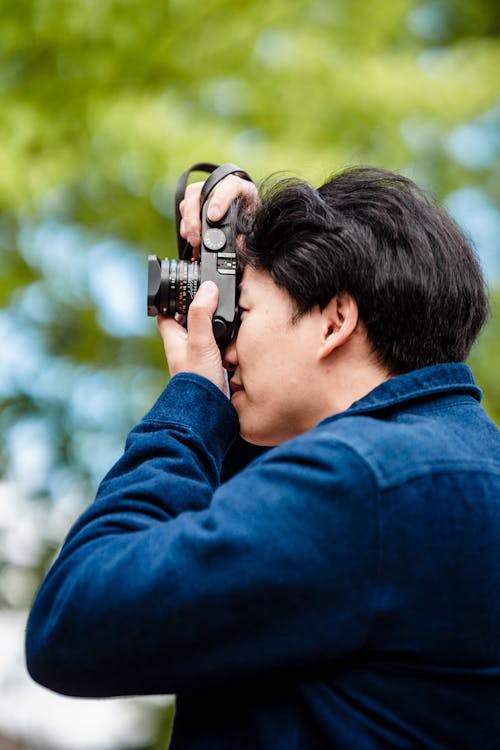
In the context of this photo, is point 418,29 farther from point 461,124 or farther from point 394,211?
point 394,211

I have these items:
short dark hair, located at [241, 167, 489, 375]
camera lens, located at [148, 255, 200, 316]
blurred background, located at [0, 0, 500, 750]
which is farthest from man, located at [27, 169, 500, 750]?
blurred background, located at [0, 0, 500, 750]

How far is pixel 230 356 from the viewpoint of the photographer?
1646 millimetres

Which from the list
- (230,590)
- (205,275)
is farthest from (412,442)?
(205,275)

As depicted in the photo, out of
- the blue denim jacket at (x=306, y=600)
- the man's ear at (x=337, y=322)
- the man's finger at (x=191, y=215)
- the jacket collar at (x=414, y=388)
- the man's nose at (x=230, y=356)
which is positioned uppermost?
the man's finger at (x=191, y=215)

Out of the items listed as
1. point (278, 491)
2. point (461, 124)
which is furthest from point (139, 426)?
point (461, 124)

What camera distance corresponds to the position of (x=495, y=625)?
1.27 meters

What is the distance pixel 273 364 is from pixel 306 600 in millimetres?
491

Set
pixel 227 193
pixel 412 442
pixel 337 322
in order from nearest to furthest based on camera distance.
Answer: pixel 412 442 → pixel 337 322 → pixel 227 193

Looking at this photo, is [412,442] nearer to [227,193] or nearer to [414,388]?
[414,388]

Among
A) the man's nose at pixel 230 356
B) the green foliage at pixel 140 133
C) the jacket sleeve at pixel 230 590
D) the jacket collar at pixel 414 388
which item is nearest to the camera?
the jacket sleeve at pixel 230 590

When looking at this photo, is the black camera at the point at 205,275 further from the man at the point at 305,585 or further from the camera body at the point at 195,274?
the man at the point at 305,585

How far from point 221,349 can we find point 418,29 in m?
5.02

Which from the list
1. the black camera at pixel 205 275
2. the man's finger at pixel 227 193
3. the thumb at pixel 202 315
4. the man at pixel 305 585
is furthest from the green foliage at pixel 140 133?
the man at pixel 305 585

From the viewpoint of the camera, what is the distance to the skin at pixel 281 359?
1.55 metres
